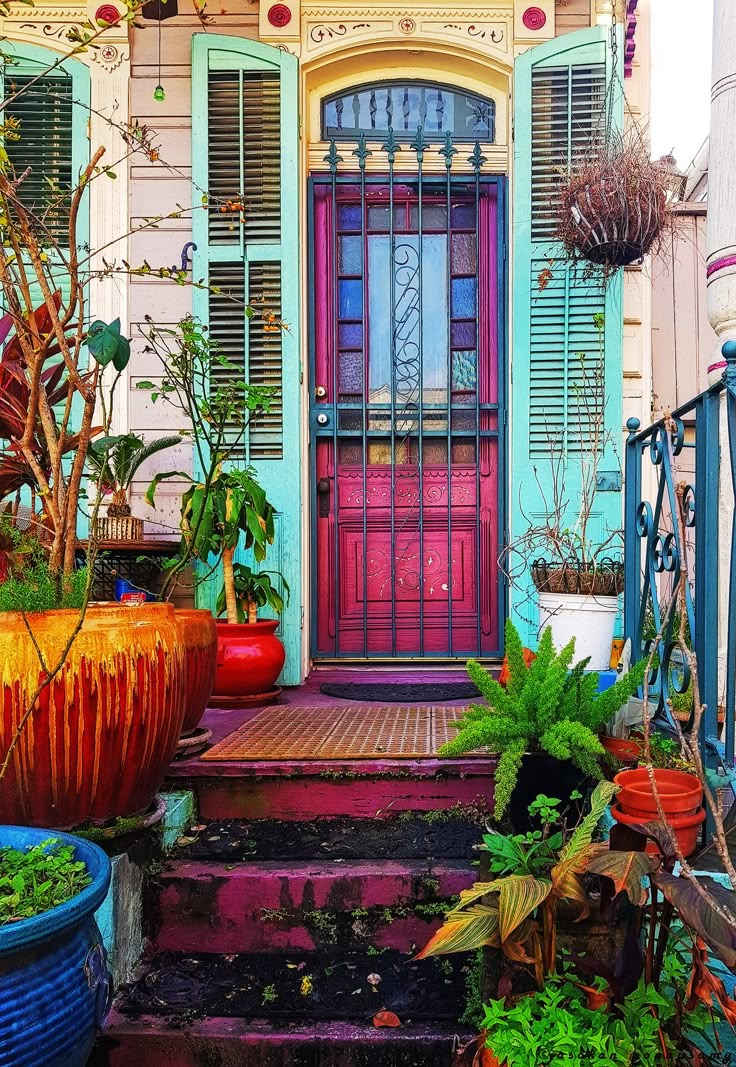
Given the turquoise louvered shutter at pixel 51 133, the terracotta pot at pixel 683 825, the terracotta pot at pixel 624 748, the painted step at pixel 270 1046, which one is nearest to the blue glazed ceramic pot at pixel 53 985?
the painted step at pixel 270 1046

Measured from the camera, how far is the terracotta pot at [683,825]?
71.9 inches

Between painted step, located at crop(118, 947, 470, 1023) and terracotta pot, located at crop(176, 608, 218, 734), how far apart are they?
700mm

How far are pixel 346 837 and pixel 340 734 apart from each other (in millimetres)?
501

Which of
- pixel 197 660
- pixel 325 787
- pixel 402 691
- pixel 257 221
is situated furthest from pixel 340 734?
pixel 257 221

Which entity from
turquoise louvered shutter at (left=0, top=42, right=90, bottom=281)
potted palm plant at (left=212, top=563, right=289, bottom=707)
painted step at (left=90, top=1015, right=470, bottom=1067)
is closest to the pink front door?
potted palm plant at (left=212, top=563, right=289, bottom=707)

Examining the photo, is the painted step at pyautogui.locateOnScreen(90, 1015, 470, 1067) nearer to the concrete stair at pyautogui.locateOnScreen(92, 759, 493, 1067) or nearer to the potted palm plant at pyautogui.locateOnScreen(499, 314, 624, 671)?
the concrete stair at pyautogui.locateOnScreen(92, 759, 493, 1067)

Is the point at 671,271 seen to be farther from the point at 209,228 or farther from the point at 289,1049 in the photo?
the point at 289,1049

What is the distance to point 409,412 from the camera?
4.23 meters

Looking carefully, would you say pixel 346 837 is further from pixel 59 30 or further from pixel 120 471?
pixel 59 30

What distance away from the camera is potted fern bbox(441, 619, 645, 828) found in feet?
6.28

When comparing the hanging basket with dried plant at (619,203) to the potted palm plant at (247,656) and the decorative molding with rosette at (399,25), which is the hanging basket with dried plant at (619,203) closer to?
the decorative molding with rosette at (399,25)

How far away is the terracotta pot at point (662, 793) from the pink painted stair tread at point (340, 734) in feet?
1.84

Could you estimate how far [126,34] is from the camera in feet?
13.0

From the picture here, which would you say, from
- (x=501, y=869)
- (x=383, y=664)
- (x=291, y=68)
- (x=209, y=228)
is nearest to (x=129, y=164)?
(x=209, y=228)
